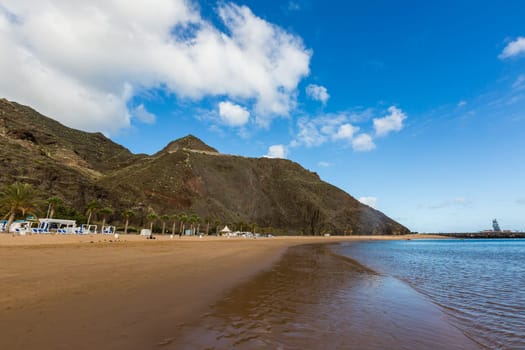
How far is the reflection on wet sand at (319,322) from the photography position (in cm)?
561

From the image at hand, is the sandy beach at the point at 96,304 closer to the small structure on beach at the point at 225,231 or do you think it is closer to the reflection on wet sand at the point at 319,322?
the reflection on wet sand at the point at 319,322

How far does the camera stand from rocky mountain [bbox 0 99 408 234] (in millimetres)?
75875

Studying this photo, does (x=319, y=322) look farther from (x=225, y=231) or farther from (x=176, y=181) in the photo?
(x=176, y=181)

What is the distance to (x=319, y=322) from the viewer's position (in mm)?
7074

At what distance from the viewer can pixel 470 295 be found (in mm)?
11703

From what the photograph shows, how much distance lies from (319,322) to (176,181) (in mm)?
110039

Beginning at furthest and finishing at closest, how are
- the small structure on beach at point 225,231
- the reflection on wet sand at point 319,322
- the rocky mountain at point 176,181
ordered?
the small structure on beach at point 225,231
the rocky mountain at point 176,181
the reflection on wet sand at point 319,322

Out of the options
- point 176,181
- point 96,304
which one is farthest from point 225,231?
point 96,304

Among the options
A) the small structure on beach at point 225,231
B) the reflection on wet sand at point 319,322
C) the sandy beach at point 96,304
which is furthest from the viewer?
the small structure on beach at point 225,231

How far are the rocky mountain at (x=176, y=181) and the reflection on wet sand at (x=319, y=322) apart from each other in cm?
7604

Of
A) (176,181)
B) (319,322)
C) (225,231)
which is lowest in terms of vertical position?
(319,322)

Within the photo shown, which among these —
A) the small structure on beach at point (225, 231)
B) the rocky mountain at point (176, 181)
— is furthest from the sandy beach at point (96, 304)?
the small structure on beach at point (225, 231)

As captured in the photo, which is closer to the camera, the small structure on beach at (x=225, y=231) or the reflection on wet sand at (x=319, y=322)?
the reflection on wet sand at (x=319, y=322)

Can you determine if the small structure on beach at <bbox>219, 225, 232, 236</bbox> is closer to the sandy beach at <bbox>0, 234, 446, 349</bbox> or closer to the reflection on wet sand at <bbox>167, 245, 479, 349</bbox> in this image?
the sandy beach at <bbox>0, 234, 446, 349</bbox>
